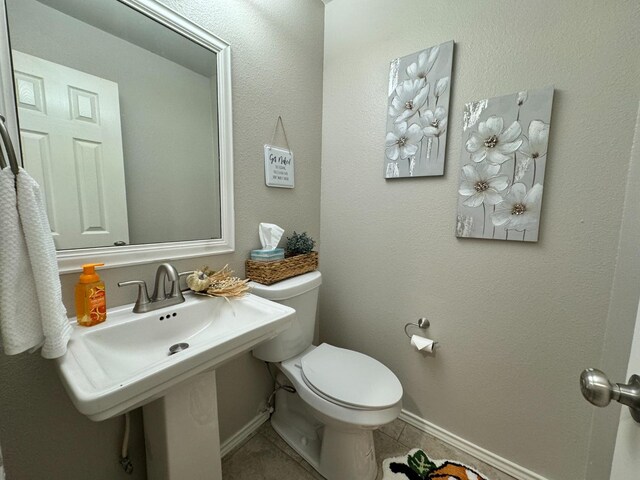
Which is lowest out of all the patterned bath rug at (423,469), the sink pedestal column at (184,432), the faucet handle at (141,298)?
the patterned bath rug at (423,469)

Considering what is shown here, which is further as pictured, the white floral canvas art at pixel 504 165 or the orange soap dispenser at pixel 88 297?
the white floral canvas art at pixel 504 165

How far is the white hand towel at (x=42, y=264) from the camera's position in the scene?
522mm

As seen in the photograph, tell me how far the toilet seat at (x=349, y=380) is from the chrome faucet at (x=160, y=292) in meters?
0.62

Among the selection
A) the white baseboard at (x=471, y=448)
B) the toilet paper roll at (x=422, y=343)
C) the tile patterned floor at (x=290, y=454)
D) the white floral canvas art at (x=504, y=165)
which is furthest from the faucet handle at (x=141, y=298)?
the white baseboard at (x=471, y=448)

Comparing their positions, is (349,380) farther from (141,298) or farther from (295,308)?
(141,298)

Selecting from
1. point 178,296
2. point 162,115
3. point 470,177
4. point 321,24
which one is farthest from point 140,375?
point 321,24

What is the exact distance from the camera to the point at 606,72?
2.77 feet

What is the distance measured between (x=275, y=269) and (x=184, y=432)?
2.06ft

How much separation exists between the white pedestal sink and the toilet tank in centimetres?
14

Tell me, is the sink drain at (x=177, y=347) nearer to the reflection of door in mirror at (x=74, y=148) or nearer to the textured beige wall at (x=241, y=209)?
the textured beige wall at (x=241, y=209)

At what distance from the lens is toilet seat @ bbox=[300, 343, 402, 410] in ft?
3.10

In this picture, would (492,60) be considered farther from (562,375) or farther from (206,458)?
(206,458)

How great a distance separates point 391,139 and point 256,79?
71 cm

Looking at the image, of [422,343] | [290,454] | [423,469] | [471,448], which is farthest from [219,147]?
[471,448]
